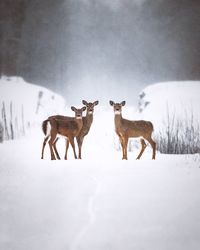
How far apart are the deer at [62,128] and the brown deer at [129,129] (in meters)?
0.22

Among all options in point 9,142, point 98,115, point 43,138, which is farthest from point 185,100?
point 9,142

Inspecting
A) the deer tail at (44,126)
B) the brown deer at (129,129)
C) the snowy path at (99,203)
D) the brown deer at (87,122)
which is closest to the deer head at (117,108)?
the brown deer at (129,129)

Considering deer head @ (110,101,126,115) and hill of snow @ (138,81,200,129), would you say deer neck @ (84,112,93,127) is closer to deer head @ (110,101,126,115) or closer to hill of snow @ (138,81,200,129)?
deer head @ (110,101,126,115)

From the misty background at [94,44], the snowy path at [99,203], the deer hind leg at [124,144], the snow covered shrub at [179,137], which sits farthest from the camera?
the misty background at [94,44]

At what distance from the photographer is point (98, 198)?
2277 millimetres

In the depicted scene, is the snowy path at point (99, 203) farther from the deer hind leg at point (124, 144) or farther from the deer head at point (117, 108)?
the deer head at point (117, 108)

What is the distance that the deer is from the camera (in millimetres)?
2570

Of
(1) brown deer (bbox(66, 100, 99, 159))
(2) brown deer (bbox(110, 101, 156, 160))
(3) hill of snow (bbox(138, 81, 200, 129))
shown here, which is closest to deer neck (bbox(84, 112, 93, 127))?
(1) brown deer (bbox(66, 100, 99, 159))

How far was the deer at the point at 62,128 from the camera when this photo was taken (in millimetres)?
2570

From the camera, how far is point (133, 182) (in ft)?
7.76

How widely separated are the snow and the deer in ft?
0.23

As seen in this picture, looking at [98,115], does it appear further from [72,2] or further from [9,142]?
[72,2]

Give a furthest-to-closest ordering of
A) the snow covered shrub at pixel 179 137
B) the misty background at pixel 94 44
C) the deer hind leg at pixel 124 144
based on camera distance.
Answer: the misty background at pixel 94 44, the snow covered shrub at pixel 179 137, the deer hind leg at pixel 124 144

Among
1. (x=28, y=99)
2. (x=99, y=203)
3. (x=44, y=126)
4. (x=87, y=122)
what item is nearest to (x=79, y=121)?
(x=87, y=122)
